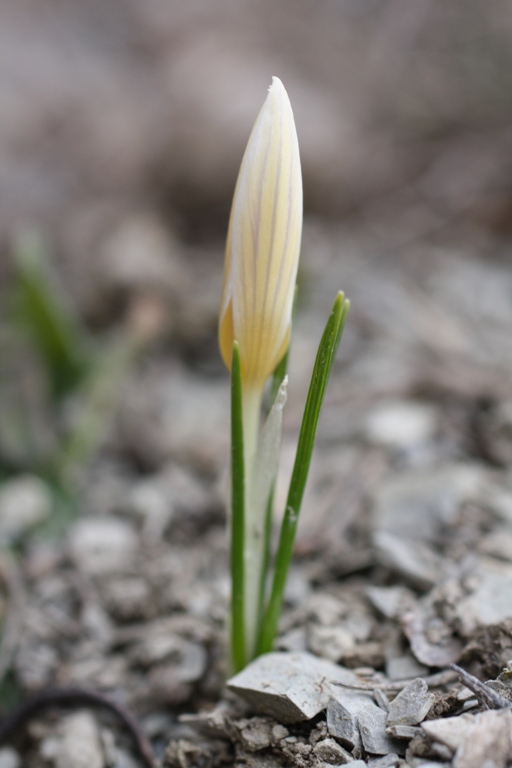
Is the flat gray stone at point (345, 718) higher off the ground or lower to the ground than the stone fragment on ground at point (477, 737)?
lower

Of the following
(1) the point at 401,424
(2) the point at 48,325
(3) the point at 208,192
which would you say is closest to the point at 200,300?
(2) the point at 48,325

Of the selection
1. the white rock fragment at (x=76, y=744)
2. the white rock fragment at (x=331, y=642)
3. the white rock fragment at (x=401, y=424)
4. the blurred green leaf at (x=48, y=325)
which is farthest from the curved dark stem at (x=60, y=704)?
the blurred green leaf at (x=48, y=325)

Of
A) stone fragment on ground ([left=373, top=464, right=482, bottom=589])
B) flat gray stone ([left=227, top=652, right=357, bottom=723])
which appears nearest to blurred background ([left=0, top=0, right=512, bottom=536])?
stone fragment on ground ([left=373, top=464, right=482, bottom=589])

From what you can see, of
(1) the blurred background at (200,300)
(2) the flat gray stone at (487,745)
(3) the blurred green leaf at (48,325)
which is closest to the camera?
(2) the flat gray stone at (487,745)

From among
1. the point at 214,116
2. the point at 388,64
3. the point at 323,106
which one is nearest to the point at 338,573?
the point at 214,116

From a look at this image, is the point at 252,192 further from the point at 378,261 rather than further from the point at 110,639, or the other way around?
the point at 378,261

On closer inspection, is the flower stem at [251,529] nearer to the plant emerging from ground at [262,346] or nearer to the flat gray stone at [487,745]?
the plant emerging from ground at [262,346]
